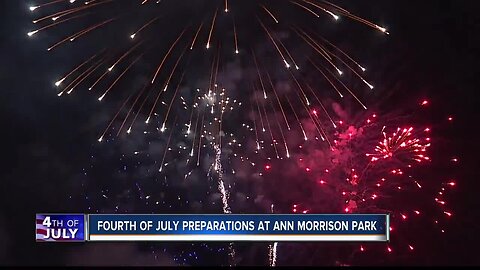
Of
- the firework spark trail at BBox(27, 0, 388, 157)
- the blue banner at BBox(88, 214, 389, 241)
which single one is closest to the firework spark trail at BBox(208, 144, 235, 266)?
the firework spark trail at BBox(27, 0, 388, 157)

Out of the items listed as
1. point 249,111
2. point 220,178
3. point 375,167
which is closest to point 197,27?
point 249,111

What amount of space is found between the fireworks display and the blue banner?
1.05 m

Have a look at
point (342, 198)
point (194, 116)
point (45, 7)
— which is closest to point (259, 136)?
point (194, 116)

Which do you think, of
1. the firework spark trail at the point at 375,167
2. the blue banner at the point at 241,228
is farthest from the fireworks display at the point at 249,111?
the blue banner at the point at 241,228

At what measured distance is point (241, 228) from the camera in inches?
259

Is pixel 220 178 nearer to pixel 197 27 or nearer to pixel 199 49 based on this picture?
pixel 199 49

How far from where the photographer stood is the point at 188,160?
759 cm

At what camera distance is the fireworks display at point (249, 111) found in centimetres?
726

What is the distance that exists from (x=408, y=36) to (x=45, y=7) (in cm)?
513

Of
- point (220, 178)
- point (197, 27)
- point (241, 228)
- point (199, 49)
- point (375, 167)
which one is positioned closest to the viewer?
point (241, 228)

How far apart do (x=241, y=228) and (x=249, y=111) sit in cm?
180

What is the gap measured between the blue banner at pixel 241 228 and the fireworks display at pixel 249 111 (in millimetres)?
Result: 1052

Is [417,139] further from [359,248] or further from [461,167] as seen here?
[359,248]

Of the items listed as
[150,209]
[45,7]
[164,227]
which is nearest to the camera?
[164,227]
